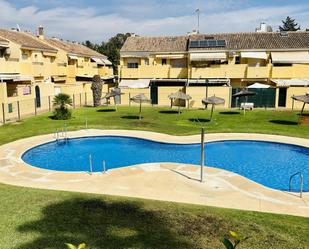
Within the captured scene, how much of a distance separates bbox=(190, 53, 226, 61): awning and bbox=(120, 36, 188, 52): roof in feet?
11.3

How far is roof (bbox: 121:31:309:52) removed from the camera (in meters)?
47.8

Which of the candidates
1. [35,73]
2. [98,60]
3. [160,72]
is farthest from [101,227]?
[98,60]

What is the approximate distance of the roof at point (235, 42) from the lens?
157 feet

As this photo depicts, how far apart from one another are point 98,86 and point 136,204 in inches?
1320

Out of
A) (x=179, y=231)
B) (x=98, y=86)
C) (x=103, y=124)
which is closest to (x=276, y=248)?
(x=179, y=231)

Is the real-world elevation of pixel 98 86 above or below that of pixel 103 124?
above

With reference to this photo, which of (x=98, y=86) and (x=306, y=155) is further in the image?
(x=98, y=86)

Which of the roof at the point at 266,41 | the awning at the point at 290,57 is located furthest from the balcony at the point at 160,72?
the awning at the point at 290,57

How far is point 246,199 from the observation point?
13.8m

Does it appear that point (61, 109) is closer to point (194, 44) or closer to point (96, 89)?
point (96, 89)

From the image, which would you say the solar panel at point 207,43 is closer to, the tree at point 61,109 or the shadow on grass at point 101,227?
the tree at point 61,109

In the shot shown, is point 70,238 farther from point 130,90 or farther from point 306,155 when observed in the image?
point 130,90

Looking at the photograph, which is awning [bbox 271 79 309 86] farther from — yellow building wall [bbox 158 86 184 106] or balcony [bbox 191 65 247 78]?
yellow building wall [bbox 158 86 184 106]

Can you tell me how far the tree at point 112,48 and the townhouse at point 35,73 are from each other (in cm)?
2743
